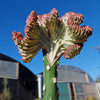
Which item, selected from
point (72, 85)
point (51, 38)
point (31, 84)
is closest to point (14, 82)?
point (31, 84)

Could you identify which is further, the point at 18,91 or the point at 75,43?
the point at 18,91

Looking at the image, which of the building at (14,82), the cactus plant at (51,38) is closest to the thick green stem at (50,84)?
the cactus plant at (51,38)

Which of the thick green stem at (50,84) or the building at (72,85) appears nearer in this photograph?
the thick green stem at (50,84)

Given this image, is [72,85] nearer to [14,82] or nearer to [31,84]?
[31,84]

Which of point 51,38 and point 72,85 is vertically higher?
point 51,38

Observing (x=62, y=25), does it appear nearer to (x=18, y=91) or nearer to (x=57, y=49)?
(x=57, y=49)

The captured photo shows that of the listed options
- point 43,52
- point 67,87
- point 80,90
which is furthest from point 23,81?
point 43,52

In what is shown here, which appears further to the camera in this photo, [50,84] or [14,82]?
[14,82]

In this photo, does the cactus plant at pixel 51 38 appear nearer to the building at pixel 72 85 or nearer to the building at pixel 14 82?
the building at pixel 14 82
